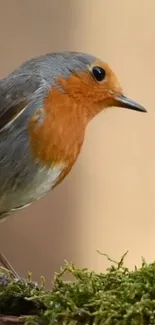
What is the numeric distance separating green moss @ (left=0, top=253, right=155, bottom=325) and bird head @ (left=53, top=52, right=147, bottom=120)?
74cm

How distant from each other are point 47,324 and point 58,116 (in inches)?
32.3

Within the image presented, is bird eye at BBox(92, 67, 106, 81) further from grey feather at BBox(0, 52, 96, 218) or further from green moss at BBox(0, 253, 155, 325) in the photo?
green moss at BBox(0, 253, 155, 325)

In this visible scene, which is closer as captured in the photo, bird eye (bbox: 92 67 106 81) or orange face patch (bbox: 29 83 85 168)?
orange face patch (bbox: 29 83 85 168)

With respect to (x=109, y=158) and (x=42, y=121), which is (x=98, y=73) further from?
(x=109, y=158)

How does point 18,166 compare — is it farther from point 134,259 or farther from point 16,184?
point 134,259

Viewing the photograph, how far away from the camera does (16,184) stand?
2070 millimetres

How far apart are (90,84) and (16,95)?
247mm

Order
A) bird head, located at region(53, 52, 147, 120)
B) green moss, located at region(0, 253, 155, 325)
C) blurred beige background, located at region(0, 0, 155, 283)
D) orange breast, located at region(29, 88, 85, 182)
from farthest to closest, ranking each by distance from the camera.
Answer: blurred beige background, located at region(0, 0, 155, 283)
bird head, located at region(53, 52, 147, 120)
orange breast, located at region(29, 88, 85, 182)
green moss, located at region(0, 253, 155, 325)

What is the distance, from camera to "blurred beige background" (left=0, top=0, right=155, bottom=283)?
4281mm

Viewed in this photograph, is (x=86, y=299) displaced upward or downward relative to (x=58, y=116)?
downward

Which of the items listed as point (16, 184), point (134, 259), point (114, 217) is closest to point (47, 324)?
point (16, 184)

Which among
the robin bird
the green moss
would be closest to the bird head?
the robin bird

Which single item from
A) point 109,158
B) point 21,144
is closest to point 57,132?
point 21,144

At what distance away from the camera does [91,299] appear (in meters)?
1.41
